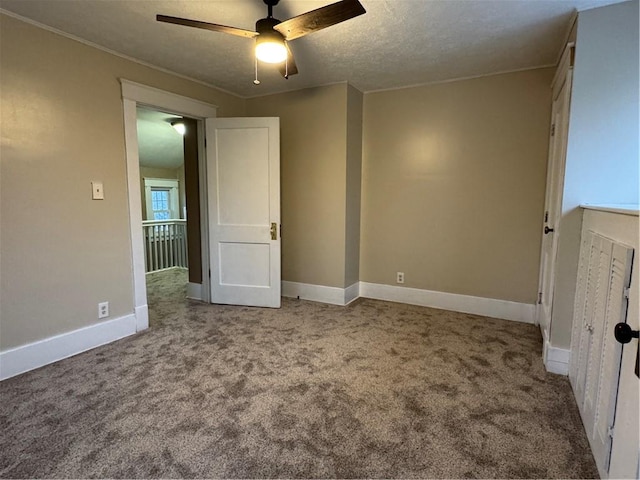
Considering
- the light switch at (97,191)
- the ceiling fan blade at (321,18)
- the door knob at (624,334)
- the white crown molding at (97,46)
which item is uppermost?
the white crown molding at (97,46)

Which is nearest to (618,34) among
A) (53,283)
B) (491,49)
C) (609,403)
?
(491,49)

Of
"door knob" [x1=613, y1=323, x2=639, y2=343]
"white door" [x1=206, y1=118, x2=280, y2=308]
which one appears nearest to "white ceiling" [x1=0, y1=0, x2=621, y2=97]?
"white door" [x1=206, y1=118, x2=280, y2=308]

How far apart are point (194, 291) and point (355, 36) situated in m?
3.20

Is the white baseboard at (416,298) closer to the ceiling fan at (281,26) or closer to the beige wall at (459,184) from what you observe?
the beige wall at (459,184)

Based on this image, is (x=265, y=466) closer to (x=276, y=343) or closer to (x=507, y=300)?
(x=276, y=343)

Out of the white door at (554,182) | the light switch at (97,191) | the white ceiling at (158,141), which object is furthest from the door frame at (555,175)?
the white ceiling at (158,141)

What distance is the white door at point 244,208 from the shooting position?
353 cm

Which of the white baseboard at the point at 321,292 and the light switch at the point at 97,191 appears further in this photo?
the white baseboard at the point at 321,292

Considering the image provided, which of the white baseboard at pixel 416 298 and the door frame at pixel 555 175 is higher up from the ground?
the door frame at pixel 555 175

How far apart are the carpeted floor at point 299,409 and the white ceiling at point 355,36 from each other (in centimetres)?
235

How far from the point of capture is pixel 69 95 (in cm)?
249

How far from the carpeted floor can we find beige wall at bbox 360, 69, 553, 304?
0.76 metres

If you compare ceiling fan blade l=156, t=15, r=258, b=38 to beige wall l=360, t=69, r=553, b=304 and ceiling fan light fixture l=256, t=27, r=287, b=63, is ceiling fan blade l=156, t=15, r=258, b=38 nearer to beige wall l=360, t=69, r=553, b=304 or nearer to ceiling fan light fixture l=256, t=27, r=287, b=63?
ceiling fan light fixture l=256, t=27, r=287, b=63

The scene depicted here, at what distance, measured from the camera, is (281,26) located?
1.82 m
